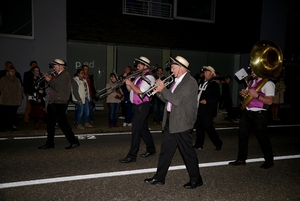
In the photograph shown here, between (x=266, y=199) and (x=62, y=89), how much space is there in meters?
4.68

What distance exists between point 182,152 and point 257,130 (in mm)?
1860

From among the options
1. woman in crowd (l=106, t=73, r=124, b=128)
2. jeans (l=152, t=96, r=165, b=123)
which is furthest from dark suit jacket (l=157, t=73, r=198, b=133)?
jeans (l=152, t=96, r=165, b=123)

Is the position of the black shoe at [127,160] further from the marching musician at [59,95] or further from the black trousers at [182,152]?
the marching musician at [59,95]

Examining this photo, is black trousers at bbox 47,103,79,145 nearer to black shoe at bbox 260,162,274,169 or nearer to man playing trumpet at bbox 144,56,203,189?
man playing trumpet at bbox 144,56,203,189

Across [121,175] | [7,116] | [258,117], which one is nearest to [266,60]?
[258,117]

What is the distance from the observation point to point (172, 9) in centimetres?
1402

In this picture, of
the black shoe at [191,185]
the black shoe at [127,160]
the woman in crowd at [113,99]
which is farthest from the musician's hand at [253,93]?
the woman in crowd at [113,99]

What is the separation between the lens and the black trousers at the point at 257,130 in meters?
5.04

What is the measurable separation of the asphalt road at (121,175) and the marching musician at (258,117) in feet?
1.00

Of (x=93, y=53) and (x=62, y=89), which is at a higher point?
(x=93, y=53)

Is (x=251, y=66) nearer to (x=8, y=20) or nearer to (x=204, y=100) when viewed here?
(x=204, y=100)

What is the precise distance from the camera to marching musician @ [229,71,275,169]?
491cm

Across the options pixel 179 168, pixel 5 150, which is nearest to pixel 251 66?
pixel 179 168

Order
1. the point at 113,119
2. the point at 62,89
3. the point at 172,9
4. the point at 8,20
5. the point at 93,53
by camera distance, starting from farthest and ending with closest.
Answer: the point at 172,9
the point at 93,53
the point at 8,20
the point at 113,119
the point at 62,89
